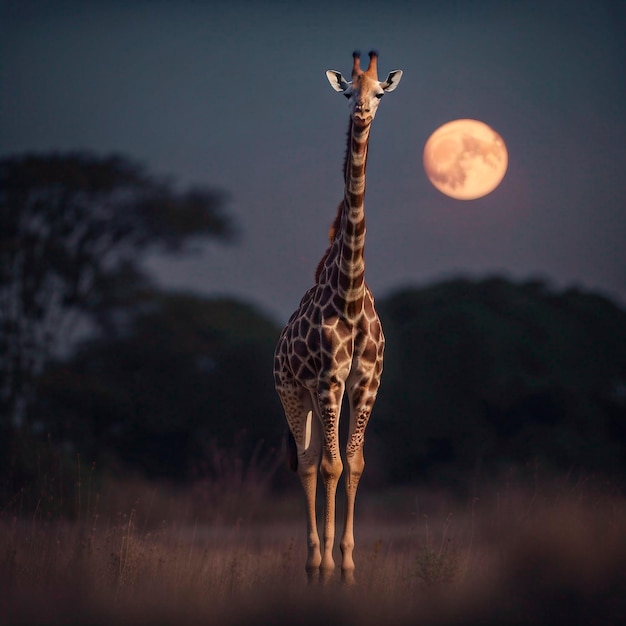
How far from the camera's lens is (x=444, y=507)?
20625 millimetres

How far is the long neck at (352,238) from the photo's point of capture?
9.88 meters

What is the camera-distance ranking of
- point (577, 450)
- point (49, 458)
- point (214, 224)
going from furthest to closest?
point (214, 224)
point (577, 450)
point (49, 458)

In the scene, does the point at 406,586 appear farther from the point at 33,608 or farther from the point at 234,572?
the point at 33,608

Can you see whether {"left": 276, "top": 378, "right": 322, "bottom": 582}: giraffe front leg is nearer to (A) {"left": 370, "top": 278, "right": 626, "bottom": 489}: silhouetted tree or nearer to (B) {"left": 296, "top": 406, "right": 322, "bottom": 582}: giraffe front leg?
(B) {"left": 296, "top": 406, "right": 322, "bottom": 582}: giraffe front leg

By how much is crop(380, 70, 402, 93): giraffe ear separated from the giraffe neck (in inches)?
18.3

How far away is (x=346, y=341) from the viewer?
32.9 ft

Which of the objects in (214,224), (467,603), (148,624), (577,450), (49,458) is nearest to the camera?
(148,624)

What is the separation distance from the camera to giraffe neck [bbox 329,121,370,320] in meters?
9.89

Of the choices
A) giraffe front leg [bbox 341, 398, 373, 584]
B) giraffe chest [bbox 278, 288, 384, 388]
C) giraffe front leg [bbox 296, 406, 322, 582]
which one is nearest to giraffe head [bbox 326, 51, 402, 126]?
giraffe chest [bbox 278, 288, 384, 388]

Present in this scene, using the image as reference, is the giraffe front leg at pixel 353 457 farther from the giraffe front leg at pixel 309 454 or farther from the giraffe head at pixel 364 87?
the giraffe head at pixel 364 87

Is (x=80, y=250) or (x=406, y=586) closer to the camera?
(x=406, y=586)

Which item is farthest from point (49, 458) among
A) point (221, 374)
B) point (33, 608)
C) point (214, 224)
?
point (33, 608)

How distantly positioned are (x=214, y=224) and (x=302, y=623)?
18.4m

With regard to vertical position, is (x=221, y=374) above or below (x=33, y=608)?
above
